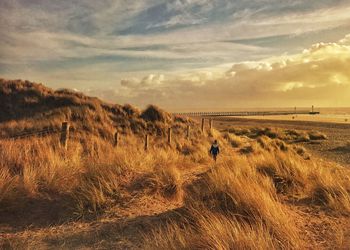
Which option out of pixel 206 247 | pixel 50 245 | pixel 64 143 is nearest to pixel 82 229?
pixel 50 245

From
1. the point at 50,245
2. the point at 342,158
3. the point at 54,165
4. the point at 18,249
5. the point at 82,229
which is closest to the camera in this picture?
the point at 18,249

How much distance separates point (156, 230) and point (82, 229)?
139 cm

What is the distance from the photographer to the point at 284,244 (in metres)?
5.47

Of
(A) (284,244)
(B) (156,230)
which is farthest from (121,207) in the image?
(A) (284,244)

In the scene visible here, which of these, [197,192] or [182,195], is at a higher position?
[197,192]

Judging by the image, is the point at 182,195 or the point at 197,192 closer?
the point at 197,192

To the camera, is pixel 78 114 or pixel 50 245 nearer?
pixel 50 245

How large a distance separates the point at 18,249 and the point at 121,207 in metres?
2.52

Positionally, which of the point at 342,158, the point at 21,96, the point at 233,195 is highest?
the point at 21,96

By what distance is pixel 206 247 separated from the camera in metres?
5.25

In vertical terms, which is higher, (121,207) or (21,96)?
(21,96)

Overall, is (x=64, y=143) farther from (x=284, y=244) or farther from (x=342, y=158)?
(x=342, y=158)

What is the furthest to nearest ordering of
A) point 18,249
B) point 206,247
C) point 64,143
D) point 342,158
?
point 342,158 < point 64,143 < point 18,249 < point 206,247

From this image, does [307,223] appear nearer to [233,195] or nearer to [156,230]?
[233,195]
